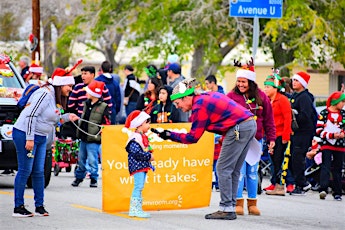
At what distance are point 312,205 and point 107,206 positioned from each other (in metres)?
3.71

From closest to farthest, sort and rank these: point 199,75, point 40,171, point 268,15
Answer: point 40,171, point 268,15, point 199,75

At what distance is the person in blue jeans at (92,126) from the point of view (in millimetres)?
16531

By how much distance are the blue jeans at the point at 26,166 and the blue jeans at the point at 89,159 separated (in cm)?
420

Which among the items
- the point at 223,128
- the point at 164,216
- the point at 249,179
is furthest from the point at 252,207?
the point at 223,128

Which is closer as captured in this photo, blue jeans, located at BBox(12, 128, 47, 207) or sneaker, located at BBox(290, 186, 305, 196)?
blue jeans, located at BBox(12, 128, 47, 207)

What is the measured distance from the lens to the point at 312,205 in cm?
1516

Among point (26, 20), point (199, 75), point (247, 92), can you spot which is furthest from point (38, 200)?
point (26, 20)

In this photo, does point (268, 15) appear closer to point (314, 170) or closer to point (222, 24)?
point (314, 170)

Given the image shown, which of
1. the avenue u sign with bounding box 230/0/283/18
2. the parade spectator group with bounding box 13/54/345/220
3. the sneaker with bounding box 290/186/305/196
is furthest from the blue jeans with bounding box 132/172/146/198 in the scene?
the avenue u sign with bounding box 230/0/283/18

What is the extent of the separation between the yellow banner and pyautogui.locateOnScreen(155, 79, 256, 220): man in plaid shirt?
787 mm

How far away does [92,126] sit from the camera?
16.6 meters

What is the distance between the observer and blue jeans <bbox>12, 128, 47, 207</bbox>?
12203 millimetres

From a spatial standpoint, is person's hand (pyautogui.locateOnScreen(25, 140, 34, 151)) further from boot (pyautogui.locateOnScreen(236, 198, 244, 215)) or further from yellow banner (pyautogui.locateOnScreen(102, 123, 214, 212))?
boot (pyautogui.locateOnScreen(236, 198, 244, 215))

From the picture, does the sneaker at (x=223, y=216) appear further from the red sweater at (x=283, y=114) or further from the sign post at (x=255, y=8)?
the sign post at (x=255, y=8)
